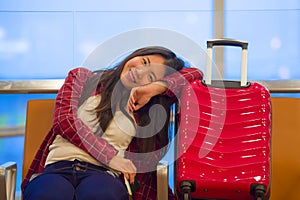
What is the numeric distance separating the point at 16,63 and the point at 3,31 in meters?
0.19

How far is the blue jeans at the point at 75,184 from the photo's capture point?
4.10 feet

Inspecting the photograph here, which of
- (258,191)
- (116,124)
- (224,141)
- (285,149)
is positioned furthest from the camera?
(285,149)

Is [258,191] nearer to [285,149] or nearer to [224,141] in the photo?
[224,141]

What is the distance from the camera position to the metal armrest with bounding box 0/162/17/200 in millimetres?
1362

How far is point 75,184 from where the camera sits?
1.35 meters

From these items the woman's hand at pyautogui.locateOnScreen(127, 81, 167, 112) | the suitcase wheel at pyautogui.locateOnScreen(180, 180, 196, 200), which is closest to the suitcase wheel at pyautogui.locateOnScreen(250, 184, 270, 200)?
the suitcase wheel at pyautogui.locateOnScreen(180, 180, 196, 200)

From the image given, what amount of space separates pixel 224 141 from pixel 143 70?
40cm

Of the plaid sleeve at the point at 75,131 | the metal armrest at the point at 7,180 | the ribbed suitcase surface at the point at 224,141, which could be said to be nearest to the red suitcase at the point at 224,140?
the ribbed suitcase surface at the point at 224,141

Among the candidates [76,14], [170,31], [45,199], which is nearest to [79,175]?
[45,199]

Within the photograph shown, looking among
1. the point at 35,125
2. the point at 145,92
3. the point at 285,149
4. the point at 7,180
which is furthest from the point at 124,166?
the point at 285,149

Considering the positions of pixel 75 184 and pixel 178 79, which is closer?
pixel 75 184

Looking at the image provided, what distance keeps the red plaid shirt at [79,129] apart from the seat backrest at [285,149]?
1.21 feet

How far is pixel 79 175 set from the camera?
1.38 meters

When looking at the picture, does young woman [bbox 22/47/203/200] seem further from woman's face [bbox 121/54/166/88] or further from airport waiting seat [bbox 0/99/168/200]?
airport waiting seat [bbox 0/99/168/200]
